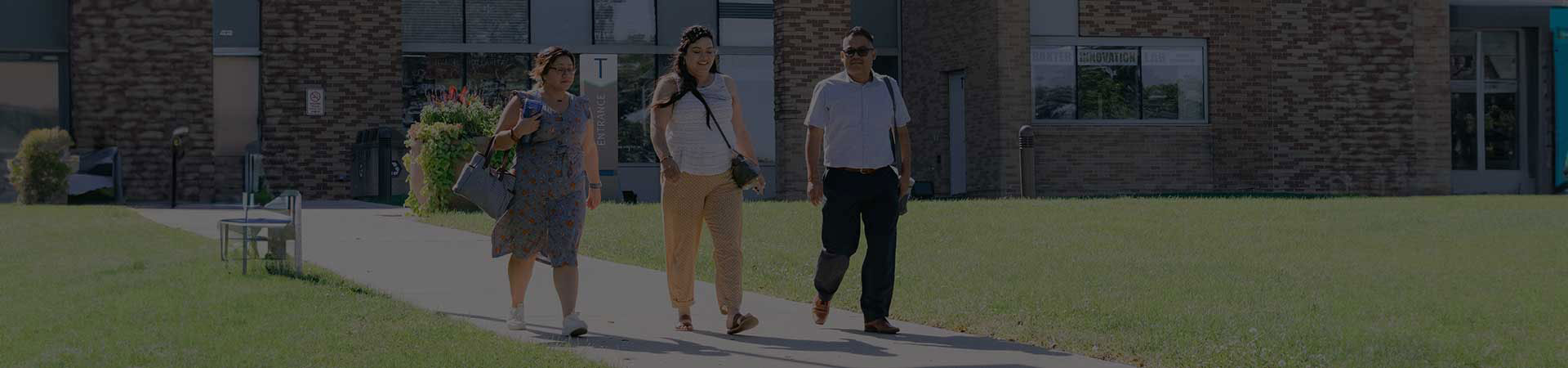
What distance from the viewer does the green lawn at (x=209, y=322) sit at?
25.8 ft

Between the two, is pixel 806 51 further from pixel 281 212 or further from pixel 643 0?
pixel 281 212

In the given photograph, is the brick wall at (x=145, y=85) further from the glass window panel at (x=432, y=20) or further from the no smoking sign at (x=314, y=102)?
the glass window panel at (x=432, y=20)

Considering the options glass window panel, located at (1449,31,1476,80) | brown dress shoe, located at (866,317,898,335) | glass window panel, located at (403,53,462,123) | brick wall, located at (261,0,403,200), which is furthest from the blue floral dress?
glass window panel, located at (1449,31,1476,80)

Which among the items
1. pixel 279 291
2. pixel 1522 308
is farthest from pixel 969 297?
pixel 279 291

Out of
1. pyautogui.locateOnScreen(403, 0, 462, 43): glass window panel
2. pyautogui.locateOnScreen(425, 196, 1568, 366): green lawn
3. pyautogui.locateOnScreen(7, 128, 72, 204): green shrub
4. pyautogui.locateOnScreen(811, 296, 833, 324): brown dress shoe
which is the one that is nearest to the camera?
pyautogui.locateOnScreen(425, 196, 1568, 366): green lawn

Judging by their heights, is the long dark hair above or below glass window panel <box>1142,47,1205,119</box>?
below

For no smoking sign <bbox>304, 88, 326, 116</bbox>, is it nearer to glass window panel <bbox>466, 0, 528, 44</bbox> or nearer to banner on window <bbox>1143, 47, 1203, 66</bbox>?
glass window panel <bbox>466, 0, 528, 44</bbox>

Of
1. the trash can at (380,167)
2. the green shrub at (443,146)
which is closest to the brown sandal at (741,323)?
the green shrub at (443,146)

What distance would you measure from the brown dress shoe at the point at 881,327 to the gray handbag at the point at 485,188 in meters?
1.95

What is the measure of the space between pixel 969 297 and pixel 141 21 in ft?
68.8

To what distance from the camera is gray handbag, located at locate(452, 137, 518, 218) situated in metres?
8.71

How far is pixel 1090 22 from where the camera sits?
98.9 ft

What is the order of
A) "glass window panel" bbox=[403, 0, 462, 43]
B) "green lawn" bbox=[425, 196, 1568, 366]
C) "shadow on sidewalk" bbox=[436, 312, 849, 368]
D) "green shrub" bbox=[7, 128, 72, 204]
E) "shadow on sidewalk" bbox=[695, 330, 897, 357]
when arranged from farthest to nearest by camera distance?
"glass window panel" bbox=[403, 0, 462, 43]
"green shrub" bbox=[7, 128, 72, 204]
"green lawn" bbox=[425, 196, 1568, 366]
"shadow on sidewalk" bbox=[695, 330, 897, 357]
"shadow on sidewalk" bbox=[436, 312, 849, 368]

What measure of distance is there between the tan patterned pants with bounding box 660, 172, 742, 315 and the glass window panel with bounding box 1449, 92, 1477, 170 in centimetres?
2711
